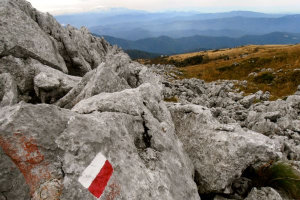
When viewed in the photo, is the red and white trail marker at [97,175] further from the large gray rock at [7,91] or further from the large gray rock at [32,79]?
the large gray rock at [32,79]

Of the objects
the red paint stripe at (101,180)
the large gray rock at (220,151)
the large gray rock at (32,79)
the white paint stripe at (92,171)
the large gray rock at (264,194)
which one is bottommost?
the large gray rock at (264,194)

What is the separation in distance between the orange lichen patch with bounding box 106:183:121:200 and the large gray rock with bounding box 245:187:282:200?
5.42m

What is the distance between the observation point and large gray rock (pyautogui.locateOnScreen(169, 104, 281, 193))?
8.84 metres

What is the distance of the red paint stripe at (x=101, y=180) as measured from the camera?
5.85m

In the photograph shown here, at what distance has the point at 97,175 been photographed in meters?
6.02

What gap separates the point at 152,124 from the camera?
8727mm

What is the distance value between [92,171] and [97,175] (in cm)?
18

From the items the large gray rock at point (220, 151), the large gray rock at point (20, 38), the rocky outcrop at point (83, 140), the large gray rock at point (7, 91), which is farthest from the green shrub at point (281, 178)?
the large gray rock at point (20, 38)

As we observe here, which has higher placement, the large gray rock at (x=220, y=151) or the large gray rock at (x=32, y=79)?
the large gray rock at (x=32, y=79)

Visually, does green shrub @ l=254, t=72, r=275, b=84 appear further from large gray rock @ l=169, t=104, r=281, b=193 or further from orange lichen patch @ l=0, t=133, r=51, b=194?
orange lichen patch @ l=0, t=133, r=51, b=194

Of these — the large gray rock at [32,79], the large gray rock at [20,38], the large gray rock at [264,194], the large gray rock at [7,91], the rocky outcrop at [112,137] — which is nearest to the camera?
the rocky outcrop at [112,137]

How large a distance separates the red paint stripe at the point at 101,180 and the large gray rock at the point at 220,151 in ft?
14.6

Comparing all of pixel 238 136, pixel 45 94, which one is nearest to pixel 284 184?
pixel 238 136

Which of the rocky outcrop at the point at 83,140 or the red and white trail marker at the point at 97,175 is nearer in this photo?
the rocky outcrop at the point at 83,140
